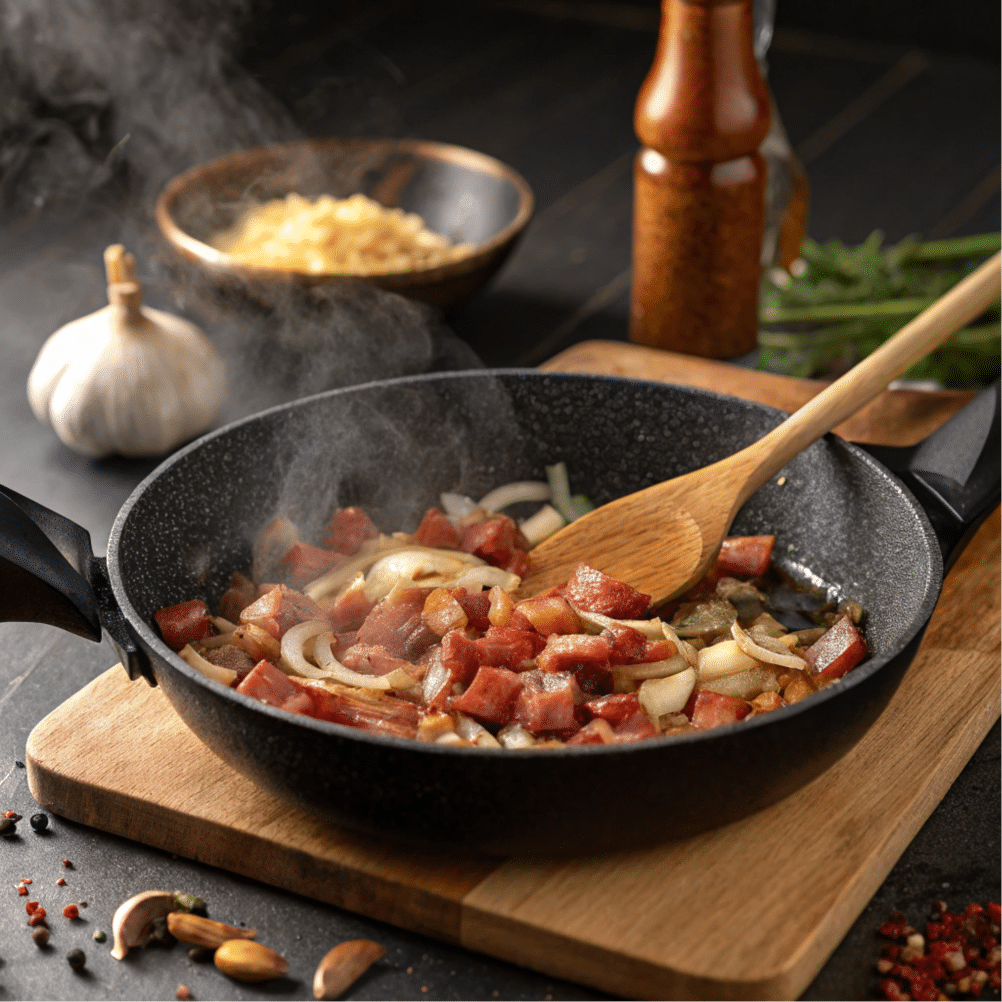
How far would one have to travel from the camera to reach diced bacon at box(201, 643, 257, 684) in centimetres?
146

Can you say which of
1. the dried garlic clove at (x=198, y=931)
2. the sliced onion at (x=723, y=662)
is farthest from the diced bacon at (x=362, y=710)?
the sliced onion at (x=723, y=662)

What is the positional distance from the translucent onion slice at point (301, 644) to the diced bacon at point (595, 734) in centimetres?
A: 32

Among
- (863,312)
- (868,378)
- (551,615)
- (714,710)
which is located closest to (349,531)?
(551,615)

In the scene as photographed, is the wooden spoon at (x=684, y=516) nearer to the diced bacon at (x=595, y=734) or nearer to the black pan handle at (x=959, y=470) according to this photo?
the black pan handle at (x=959, y=470)

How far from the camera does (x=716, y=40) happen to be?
2154 mm

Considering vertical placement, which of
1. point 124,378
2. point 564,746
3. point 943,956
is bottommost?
point 943,956

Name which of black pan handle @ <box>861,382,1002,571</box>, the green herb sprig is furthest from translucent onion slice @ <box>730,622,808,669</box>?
the green herb sprig

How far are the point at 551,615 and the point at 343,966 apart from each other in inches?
18.0

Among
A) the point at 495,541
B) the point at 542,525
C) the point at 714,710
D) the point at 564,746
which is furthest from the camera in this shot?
the point at 542,525

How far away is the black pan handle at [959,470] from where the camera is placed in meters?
1.67

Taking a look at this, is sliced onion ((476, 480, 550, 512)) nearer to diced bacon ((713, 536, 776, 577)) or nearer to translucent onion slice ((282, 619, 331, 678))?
diced bacon ((713, 536, 776, 577))

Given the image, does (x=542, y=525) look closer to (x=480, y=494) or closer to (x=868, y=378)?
(x=480, y=494)

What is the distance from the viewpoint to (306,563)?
5.62 ft

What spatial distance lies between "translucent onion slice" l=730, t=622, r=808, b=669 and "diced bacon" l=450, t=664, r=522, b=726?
0.29 meters
